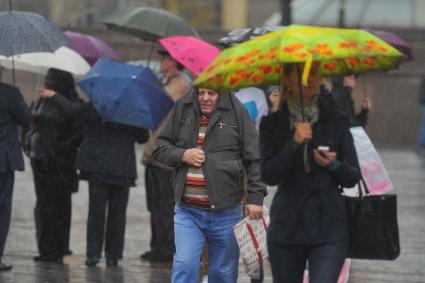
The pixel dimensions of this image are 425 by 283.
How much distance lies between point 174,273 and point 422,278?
148 inches

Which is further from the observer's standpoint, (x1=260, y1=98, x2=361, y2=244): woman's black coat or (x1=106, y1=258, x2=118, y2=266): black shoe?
(x1=106, y1=258, x2=118, y2=266): black shoe

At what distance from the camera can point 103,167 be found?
11.8 m

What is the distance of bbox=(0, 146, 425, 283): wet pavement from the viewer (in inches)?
446

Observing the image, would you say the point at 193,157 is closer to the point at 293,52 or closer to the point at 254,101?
the point at 293,52

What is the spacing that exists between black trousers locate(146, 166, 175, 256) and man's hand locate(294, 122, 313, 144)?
16.6 ft

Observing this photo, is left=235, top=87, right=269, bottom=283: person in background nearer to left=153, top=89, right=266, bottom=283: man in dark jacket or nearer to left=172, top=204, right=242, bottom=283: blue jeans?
left=153, top=89, right=266, bottom=283: man in dark jacket

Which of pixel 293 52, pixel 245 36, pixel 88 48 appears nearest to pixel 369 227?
pixel 293 52

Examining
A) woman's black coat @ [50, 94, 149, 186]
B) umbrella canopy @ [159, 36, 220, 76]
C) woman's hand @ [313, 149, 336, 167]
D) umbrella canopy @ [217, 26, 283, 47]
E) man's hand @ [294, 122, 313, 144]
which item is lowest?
woman's black coat @ [50, 94, 149, 186]

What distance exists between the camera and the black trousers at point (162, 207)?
12.1 metres

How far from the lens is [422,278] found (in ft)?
37.4

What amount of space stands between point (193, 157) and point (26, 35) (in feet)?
10.6

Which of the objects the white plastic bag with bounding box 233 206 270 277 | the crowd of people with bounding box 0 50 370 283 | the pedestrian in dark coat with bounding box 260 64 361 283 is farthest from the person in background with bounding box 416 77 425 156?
the pedestrian in dark coat with bounding box 260 64 361 283

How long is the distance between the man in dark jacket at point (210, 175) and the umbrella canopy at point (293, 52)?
46.8 inches

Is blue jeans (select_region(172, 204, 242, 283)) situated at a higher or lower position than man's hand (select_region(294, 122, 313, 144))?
lower
